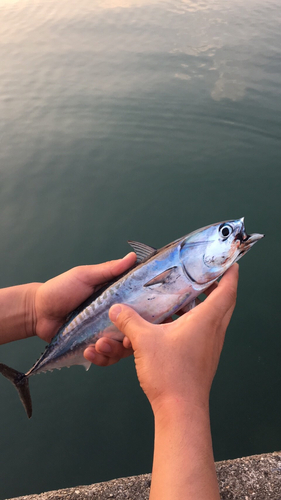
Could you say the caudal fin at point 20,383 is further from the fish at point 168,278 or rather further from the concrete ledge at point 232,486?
the concrete ledge at point 232,486

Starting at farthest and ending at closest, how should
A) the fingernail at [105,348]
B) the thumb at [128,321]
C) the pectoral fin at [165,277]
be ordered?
the fingernail at [105,348] → the pectoral fin at [165,277] → the thumb at [128,321]

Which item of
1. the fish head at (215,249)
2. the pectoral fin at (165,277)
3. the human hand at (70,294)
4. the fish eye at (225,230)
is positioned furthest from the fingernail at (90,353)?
the fish eye at (225,230)

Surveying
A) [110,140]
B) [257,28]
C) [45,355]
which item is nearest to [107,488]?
[45,355]

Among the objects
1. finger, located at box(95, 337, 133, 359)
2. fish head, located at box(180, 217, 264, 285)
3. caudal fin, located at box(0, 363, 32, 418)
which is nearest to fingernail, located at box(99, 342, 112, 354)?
finger, located at box(95, 337, 133, 359)

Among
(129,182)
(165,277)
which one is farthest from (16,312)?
(129,182)

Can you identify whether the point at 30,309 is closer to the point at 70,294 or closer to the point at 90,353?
the point at 70,294

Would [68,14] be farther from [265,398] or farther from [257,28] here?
[265,398]

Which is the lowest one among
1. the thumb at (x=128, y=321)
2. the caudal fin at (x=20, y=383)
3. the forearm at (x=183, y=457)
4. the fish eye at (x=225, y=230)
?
the caudal fin at (x=20, y=383)

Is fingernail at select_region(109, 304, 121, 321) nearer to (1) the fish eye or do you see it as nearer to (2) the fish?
(2) the fish
